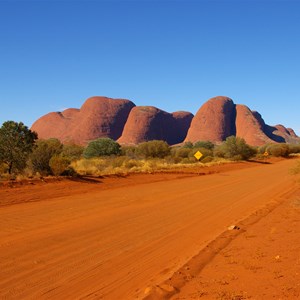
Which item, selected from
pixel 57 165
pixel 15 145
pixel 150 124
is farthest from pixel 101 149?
pixel 150 124

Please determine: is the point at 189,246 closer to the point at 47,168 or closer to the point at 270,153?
the point at 47,168

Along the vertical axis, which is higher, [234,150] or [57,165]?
[234,150]

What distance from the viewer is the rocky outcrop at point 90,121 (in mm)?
121875

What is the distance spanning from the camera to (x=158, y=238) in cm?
897

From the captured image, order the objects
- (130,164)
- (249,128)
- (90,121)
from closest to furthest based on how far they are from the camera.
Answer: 1. (130,164)
2. (90,121)
3. (249,128)

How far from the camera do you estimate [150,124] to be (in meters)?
121

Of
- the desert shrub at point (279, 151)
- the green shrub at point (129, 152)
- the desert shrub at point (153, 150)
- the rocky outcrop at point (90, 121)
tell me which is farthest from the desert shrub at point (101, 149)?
the rocky outcrop at point (90, 121)

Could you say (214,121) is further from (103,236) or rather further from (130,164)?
(103,236)

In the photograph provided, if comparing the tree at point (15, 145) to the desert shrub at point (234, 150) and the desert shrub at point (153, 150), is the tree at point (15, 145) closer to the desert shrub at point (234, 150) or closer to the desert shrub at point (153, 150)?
the desert shrub at point (153, 150)

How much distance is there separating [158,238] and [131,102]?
416ft

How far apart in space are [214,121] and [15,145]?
4208 inches

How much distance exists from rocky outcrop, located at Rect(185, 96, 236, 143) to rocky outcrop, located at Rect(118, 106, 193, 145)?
5.39m

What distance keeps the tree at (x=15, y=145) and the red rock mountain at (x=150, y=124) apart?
92.1 meters

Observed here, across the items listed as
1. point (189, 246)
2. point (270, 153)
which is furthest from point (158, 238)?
point (270, 153)
